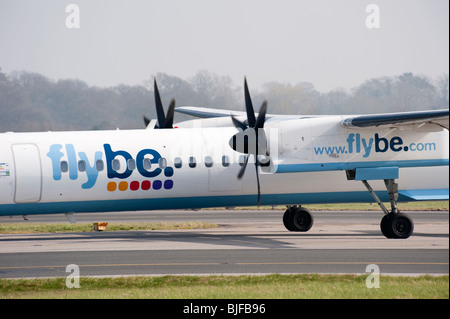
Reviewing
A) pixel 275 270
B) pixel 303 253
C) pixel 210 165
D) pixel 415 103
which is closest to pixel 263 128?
pixel 210 165

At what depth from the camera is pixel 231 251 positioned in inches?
834

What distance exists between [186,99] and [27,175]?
1260 cm

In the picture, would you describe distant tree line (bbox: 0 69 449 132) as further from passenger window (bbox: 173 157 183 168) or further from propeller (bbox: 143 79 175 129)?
passenger window (bbox: 173 157 183 168)

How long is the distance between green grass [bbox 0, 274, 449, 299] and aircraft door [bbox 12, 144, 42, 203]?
6.98 meters

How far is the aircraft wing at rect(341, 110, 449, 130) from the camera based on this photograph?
73.2 feet

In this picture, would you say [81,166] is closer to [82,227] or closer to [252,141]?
[252,141]

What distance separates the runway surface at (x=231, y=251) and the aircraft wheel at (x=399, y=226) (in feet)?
0.96

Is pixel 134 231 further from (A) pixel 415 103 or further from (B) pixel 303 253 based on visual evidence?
(A) pixel 415 103

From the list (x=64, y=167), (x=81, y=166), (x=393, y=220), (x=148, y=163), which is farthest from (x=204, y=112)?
(x=393, y=220)

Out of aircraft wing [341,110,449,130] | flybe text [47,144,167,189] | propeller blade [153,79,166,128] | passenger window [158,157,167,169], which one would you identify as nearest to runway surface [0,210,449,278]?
flybe text [47,144,167,189]

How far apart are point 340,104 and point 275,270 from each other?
18.1 metres

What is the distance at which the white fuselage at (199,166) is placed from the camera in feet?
76.1

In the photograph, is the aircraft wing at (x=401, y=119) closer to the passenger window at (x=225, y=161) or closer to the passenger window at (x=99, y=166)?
the passenger window at (x=225, y=161)

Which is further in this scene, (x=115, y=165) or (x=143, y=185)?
(x=143, y=185)
